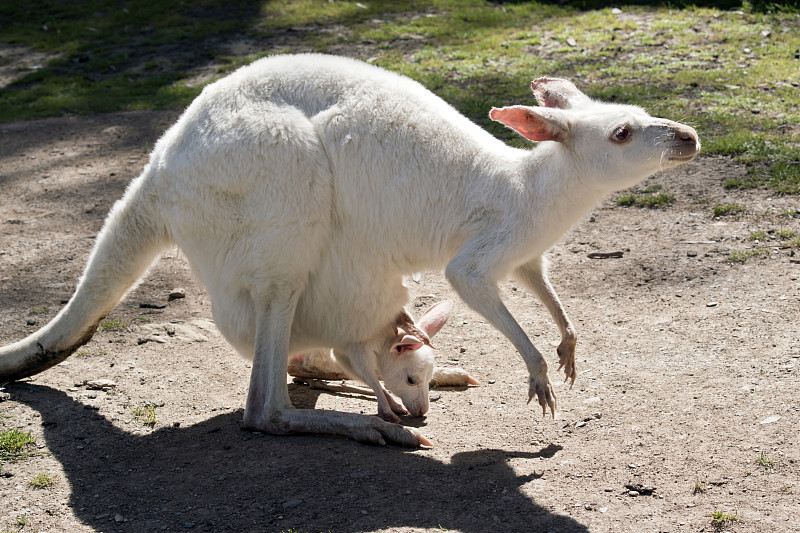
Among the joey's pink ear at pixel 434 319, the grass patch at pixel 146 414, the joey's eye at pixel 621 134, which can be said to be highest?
the joey's eye at pixel 621 134

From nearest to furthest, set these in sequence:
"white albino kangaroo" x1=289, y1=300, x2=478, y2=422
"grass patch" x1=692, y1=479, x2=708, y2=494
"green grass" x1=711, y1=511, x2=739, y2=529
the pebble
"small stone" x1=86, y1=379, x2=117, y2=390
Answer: "green grass" x1=711, y1=511, x2=739, y2=529 < "grass patch" x1=692, y1=479, x2=708, y2=494 < "white albino kangaroo" x1=289, y1=300, x2=478, y2=422 < "small stone" x1=86, y1=379, x2=117, y2=390 < the pebble

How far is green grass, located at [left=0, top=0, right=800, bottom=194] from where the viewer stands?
694cm

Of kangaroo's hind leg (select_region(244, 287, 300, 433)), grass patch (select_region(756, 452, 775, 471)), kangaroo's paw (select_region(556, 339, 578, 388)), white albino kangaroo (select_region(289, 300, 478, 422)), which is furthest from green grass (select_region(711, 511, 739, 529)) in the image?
kangaroo's hind leg (select_region(244, 287, 300, 433))

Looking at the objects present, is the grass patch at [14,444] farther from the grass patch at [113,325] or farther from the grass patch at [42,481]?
the grass patch at [113,325]

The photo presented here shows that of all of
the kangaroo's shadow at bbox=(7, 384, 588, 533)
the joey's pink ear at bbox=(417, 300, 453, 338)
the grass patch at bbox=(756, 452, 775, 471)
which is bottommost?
the kangaroo's shadow at bbox=(7, 384, 588, 533)

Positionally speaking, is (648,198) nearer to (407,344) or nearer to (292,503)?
(407,344)

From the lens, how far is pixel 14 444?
11.8 ft

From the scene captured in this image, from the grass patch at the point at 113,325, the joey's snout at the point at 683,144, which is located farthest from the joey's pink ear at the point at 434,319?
the grass patch at the point at 113,325

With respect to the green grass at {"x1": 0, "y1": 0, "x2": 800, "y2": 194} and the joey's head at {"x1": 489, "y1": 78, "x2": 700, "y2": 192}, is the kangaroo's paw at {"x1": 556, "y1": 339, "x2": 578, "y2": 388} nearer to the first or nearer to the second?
the joey's head at {"x1": 489, "y1": 78, "x2": 700, "y2": 192}

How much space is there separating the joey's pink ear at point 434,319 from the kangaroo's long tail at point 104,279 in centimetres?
133

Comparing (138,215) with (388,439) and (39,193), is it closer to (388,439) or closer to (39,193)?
(388,439)

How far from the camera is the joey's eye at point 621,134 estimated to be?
3438 mm

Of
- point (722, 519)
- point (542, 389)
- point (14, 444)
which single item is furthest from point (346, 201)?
point (722, 519)

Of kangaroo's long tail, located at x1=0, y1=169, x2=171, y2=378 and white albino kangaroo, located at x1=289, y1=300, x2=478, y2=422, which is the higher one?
kangaroo's long tail, located at x1=0, y1=169, x2=171, y2=378
